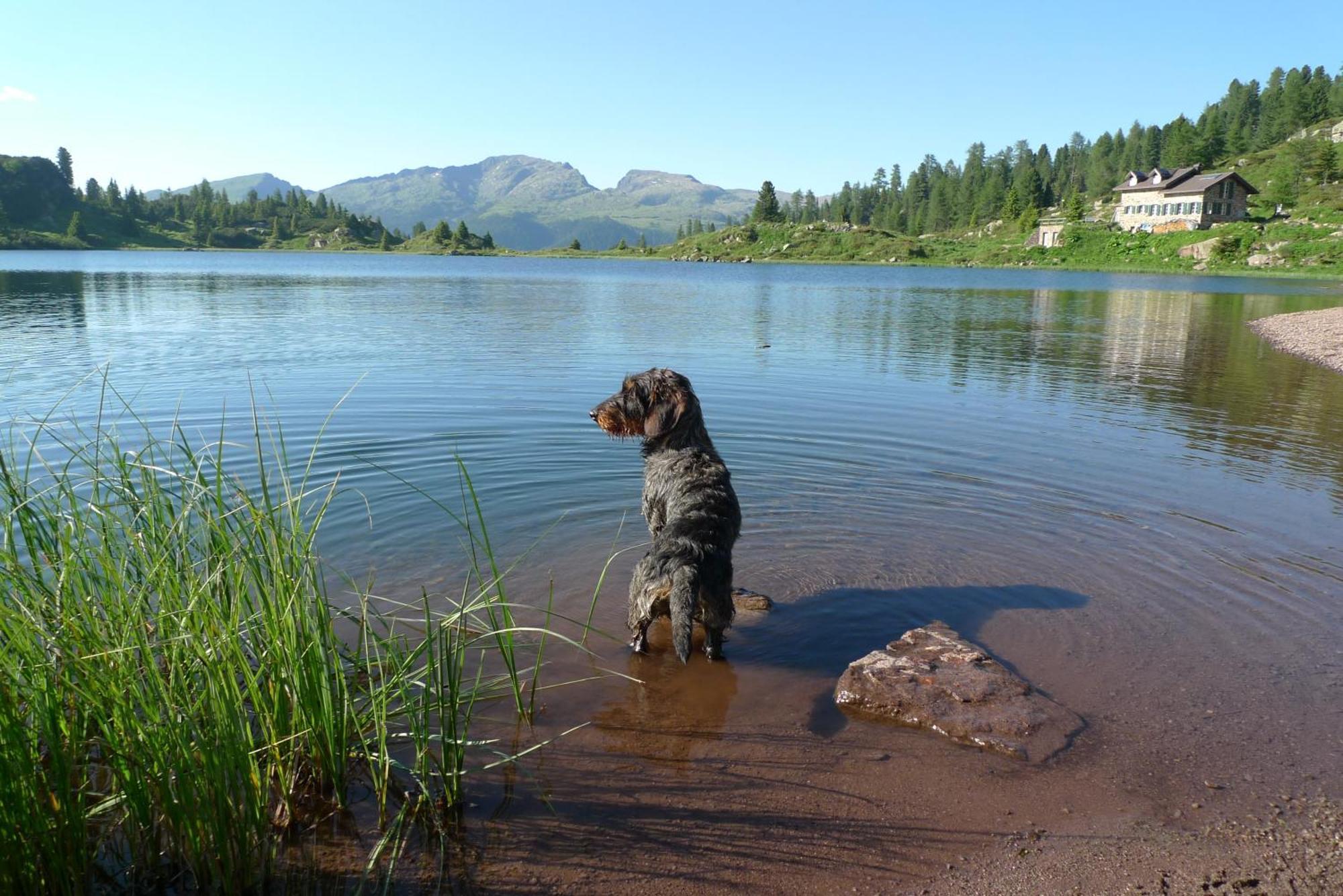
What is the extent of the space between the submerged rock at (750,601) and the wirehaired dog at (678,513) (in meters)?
0.80

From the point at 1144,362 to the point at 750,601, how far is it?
1989 centimetres

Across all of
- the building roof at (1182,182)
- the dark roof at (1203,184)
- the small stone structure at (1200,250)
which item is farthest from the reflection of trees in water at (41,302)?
the building roof at (1182,182)

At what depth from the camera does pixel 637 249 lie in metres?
178

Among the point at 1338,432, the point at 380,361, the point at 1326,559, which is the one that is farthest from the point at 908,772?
the point at 380,361

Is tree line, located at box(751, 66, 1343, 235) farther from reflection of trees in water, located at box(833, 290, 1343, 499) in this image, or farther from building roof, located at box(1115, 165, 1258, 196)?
reflection of trees in water, located at box(833, 290, 1343, 499)

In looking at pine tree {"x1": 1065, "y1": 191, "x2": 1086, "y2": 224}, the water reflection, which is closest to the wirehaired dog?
the water reflection

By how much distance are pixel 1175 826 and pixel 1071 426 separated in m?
10.9

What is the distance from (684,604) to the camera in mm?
5578

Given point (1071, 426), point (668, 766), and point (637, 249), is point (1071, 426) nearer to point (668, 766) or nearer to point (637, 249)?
point (668, 766)

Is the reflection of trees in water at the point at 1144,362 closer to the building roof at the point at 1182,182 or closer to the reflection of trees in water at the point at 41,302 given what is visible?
the reflection of trees in water at the point at 41,302

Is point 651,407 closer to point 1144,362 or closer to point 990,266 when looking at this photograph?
point 1144,362

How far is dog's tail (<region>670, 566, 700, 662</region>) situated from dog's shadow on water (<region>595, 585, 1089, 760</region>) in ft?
1.22

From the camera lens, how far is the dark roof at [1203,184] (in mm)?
108938

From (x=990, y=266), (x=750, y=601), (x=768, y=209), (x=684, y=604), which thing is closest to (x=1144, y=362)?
(x=750, y=601)
